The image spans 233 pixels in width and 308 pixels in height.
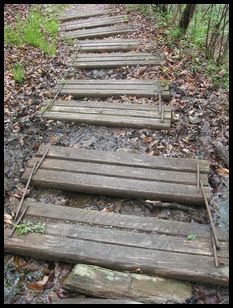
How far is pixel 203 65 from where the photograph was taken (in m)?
6.26

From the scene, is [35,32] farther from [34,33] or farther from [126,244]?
[126,244]

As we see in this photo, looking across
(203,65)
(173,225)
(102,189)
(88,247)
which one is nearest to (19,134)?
(102,189)

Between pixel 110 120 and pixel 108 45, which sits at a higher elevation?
pixel 108 45

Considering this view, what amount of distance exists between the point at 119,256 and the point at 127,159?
1387 millimetres

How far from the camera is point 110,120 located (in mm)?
4992

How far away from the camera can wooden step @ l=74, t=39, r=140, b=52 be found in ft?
25.0

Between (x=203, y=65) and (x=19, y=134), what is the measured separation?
3533 mm

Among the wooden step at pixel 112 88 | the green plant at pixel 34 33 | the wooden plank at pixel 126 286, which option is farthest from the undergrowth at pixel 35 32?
the wooden plank at pixel 126 286

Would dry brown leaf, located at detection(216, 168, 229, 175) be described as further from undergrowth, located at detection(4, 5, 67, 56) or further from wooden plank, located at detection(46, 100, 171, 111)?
undergrowth, located at detection(4, 5, 67, 56)

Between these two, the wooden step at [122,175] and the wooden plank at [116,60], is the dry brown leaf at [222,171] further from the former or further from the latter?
the wooden plank at [116,60]

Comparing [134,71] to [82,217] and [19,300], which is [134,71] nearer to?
[82,217]

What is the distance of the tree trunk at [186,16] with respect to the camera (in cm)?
725

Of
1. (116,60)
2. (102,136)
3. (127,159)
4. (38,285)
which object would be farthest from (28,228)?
(116,60)

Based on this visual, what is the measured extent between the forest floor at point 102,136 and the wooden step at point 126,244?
0.50 ft
